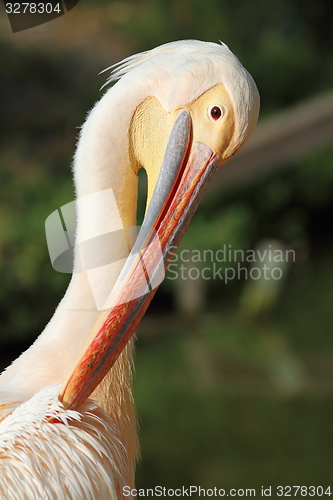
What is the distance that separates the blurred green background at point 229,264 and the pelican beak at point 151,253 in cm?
236

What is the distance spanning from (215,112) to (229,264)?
5.64 meters

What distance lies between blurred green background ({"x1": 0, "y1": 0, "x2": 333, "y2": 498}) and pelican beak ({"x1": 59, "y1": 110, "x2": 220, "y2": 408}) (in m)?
2.36

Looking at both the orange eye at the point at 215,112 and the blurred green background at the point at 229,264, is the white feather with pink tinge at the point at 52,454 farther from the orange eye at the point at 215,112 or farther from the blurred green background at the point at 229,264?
the blurred green background at the point at 229,264

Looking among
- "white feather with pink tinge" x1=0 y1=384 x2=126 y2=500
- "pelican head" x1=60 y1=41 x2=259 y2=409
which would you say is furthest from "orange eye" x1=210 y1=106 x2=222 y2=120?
"white feather with pink tinge" x1=0 y1=384 x2=126 y2=500

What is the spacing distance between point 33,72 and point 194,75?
22.9ft

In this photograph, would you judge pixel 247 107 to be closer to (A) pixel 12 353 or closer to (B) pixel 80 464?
(B) pixel 80 464

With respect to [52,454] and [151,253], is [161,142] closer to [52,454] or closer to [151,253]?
[151,253]

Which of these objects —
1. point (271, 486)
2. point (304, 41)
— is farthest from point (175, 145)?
point (304, 41)

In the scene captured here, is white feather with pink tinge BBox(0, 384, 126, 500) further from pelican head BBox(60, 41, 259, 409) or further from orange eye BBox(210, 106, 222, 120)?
orange eye BBox(210, 106, 222, 120)

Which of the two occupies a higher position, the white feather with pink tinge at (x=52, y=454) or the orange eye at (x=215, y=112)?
the orange eye at (x=215, y=112)

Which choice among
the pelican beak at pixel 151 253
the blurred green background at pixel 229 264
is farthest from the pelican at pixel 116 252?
the blurred green background at pixel 229 264

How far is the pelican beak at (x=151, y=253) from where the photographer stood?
1.41 m

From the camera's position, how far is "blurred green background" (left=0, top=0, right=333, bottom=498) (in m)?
3.91

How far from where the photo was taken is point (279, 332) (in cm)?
575
